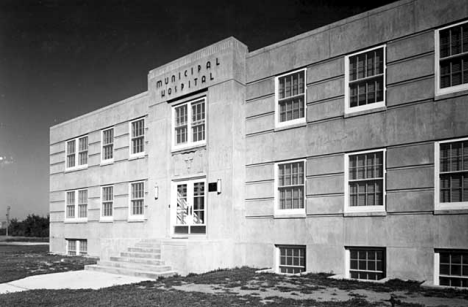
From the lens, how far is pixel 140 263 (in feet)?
50.0

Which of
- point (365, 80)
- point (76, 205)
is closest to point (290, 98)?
point (365, 80)

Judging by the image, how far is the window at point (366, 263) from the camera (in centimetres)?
1281

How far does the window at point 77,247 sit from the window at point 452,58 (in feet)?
69.3

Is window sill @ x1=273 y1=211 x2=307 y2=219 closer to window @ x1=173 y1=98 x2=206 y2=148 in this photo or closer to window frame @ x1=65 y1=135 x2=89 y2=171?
window @ x1=173 y1=98 x2=206 y2=148

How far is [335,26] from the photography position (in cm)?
1437

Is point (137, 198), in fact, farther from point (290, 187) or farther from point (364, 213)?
point (364, 213)

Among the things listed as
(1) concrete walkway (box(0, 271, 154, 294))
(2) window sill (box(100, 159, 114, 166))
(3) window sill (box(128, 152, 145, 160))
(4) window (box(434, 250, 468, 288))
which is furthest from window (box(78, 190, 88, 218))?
(4) window (box(434, 250, 468, 288))

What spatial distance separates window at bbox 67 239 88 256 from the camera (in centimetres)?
2530

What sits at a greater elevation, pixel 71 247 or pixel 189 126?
pixel 189 126

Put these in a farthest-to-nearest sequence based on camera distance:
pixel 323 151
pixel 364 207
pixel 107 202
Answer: pixel 107 202 → pixel 323 151 → pixel 364 207

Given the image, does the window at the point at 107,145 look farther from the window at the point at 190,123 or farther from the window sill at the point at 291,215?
the window sill at the point at 291,215

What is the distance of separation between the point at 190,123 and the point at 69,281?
774cm

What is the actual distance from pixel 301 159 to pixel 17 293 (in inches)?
377

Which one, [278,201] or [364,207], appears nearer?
[364,207]
